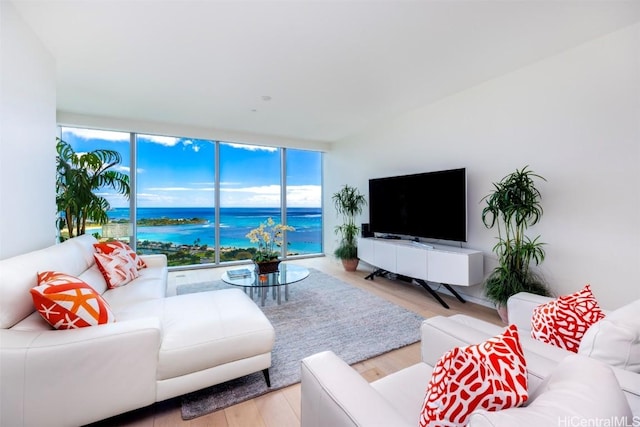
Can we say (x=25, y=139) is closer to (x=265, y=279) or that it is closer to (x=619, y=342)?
(x=265, y=279)

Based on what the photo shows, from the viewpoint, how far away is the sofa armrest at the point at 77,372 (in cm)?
117

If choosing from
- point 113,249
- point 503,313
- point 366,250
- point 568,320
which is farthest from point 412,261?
point 113,249

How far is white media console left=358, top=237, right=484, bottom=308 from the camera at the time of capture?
295 centimetres

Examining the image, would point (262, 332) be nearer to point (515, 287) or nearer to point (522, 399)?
point (522, 399)

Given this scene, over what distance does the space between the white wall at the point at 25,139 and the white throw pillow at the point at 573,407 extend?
269 cm

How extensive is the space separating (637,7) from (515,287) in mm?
2281

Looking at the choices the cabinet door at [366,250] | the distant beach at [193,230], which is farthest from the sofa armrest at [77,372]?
the distant beach at [193,230]

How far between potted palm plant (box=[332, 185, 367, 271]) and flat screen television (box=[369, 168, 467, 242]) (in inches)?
19.3

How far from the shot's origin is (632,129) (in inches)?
83.7

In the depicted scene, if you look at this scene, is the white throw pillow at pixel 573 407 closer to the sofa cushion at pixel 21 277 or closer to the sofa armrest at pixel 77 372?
the sofa armrest at pixel 77 372

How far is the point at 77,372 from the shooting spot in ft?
4.09

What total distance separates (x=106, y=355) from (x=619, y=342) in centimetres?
205

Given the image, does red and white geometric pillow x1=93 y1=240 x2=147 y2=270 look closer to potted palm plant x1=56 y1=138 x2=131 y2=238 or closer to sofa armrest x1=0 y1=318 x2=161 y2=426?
potted palm plant x1=56 y1=138 x2=131 y2=238

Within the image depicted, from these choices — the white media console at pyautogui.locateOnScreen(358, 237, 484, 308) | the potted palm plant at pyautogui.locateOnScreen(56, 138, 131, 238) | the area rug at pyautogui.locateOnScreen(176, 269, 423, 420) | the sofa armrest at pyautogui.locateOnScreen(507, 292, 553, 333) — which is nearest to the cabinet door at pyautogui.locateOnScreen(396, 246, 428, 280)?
the white media console at pyautogui.locateOnScreen(358, 237, 484, 308)
